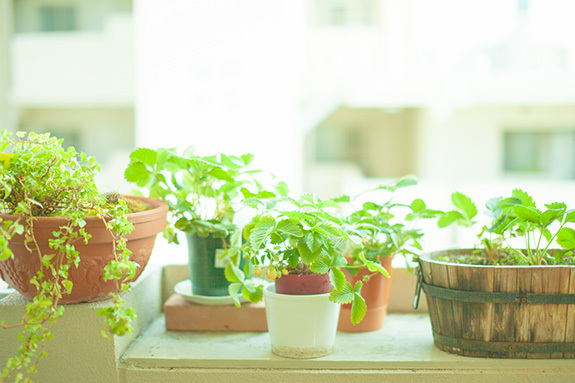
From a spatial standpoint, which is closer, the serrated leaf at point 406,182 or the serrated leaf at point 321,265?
the serrated leaf at point 321,265

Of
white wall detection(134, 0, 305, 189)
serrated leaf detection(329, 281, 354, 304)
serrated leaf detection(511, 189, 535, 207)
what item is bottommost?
serrated leaf detection(329, 281, 354, 304)

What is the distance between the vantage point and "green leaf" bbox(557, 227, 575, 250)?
0.94m

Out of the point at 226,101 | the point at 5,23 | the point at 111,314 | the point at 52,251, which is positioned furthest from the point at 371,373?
the point at 5,23

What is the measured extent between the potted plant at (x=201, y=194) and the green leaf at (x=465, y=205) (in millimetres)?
365

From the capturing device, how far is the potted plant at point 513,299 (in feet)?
2.92

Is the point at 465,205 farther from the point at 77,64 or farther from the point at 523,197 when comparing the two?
the point at 77,64

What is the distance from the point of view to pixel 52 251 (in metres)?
0.88

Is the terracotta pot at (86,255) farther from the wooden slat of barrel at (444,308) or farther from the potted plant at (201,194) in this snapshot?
the wooden slat of barrel at (444,308)

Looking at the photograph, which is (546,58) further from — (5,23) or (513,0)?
(5,23)

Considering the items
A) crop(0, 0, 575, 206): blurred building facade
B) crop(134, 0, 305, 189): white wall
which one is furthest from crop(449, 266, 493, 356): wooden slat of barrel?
crop(0, 0, 575, 206): blurred building facade

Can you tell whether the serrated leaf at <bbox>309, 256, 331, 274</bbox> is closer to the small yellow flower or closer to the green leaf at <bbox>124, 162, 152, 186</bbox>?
the green leaf at <bbox>124, 162, 152, 186</bbox>

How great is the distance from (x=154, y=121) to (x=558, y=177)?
1010cm

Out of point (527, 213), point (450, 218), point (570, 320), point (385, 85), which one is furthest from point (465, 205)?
point (385, 85)

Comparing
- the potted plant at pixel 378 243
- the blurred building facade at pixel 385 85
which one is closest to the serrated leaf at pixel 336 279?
the potted plant at pixel 378 243
